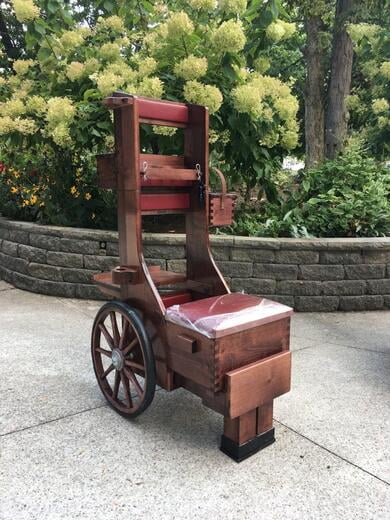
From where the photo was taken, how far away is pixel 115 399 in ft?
8.54

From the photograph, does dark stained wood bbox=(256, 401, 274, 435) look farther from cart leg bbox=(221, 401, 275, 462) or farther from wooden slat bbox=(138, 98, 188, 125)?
wooden slat bbox=(138, 98, 188, 125)

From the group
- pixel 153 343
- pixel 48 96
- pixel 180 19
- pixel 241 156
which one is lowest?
pixel 153 343

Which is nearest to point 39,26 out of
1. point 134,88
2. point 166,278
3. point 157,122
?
point 134,88

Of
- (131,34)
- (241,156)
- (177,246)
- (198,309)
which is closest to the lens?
(198,309)

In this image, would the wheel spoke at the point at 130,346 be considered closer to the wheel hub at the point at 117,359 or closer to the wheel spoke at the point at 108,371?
the wheel hub at the point at 117,359

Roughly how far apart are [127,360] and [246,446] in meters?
0.75

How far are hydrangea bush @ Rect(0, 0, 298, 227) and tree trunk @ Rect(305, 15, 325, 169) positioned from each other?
3552 mm

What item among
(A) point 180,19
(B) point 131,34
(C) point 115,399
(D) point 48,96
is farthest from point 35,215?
(C) point 115,399

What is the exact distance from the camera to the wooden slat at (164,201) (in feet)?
8.17

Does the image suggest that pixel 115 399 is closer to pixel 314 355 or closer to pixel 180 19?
pixel 314 355

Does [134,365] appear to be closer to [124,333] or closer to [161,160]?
[124,333]

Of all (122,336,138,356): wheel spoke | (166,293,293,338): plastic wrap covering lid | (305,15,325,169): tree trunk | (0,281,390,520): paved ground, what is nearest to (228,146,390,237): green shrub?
(0,281,390,520): paved ground

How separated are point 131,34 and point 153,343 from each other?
4065mm

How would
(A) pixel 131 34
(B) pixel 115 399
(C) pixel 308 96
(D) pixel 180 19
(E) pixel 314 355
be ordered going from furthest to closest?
(C) pixel 308 96
(A) pixel 131 34
(D) pixel 180 19
(E) pixel 314 355
(B) pixel 115 399
